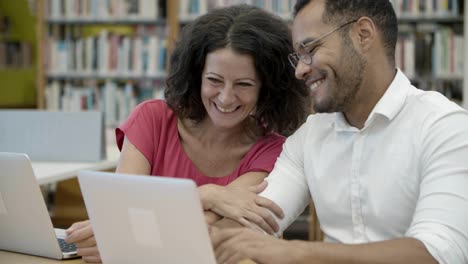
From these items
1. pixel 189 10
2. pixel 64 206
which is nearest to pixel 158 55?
pixel 189 10

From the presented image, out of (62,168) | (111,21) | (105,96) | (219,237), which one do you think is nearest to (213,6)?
(111,21)

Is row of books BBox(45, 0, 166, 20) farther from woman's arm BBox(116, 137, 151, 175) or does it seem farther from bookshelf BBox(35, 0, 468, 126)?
woman's arm BBox(116, 137, 151, 175)

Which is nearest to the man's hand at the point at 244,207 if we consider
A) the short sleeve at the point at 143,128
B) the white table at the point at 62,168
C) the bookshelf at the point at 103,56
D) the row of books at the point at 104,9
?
the short sleeve at the point at 143,128

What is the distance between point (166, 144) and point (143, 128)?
0.30 ft

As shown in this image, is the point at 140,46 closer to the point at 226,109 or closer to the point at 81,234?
the point at 226,109

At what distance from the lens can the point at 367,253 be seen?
4.49 feet

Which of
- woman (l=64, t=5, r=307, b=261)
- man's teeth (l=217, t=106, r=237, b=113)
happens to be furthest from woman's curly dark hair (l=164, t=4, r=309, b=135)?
man's teeth (l=217, t=106, r=237, b=113)

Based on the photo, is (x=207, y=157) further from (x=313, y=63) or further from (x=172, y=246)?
(x=172, y=246)

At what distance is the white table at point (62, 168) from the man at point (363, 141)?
120 centimetres

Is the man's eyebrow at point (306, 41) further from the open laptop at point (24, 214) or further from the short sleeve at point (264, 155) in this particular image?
the open laptop at point (24, 214)

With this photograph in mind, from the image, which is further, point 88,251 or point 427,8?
point 427,8

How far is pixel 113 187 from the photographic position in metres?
1.34

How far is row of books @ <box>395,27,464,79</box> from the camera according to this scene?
4605 mm

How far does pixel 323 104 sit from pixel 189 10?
3444mm
